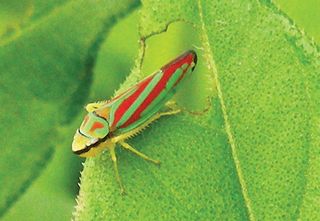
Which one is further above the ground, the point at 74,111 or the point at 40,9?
the point at 40,9

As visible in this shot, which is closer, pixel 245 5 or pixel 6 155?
pixel 245 5

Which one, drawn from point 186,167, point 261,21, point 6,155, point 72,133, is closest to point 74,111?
point 72,133

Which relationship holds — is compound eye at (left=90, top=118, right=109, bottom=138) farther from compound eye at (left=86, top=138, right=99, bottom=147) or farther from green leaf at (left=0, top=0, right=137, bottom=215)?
green leaf at (left=0, top=0, right=137, bottom=215)

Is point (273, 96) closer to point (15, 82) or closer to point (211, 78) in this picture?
point (211, 78)

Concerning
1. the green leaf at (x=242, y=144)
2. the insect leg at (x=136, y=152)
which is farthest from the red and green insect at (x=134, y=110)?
the green leaf at (x=242, y=144)

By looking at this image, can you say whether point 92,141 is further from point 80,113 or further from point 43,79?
point 43,79

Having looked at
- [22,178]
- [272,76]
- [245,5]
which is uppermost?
[245,5]
